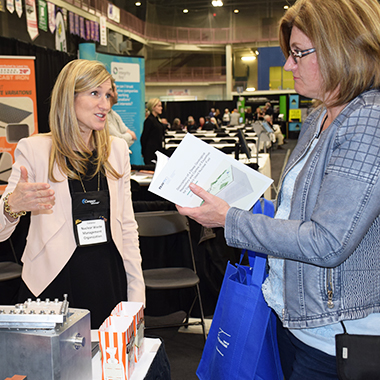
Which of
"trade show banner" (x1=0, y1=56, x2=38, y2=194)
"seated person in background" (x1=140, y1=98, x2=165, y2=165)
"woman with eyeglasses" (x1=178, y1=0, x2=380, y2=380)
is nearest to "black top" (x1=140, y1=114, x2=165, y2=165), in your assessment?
"seated person in background" (x1=140, y1=98, x2=165, y2=165)

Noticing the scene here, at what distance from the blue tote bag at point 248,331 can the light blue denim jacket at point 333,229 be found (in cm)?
27

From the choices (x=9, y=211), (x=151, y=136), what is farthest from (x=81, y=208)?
(x=151, y=136)

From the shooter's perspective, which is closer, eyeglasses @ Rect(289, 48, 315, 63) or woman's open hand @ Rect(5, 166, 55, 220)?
eyeglasses @ Rect(289, 48, 315, 63)

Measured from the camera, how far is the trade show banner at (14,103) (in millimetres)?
4738

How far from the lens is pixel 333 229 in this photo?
0.95 metres

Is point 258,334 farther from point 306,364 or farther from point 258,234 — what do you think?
point 258,234

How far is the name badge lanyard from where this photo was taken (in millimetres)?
1783

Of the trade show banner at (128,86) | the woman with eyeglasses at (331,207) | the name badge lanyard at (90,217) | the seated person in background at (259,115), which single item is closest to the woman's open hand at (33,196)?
the name badge lanyard at (90,217)

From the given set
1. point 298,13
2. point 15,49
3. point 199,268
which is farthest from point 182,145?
point 15,49

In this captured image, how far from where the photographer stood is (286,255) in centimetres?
104

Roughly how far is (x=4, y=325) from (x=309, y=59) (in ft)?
3.12

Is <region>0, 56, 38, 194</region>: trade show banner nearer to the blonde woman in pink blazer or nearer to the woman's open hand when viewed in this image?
the blonde woman in pink blazer

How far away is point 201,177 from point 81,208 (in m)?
0.71

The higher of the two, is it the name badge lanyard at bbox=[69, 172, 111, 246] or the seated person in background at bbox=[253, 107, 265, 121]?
the seated person in background at bbox=[253, 107, 265, 121]
